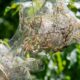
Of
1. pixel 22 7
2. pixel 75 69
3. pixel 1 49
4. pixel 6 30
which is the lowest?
pixel 6 30

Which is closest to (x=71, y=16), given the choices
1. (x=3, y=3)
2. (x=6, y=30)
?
(x=6, y=30)

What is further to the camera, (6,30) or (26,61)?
(6,30)

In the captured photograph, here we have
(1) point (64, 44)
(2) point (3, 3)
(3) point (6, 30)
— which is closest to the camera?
(1) point (64, 44)

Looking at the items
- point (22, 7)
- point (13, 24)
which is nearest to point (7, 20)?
point (13, 24)

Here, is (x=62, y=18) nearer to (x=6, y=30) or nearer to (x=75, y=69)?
(x=75, y=69)

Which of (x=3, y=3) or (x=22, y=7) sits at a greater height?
(x=22, y=7)

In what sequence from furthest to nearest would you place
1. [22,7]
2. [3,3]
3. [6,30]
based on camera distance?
1. [3,3]
2. [6,30]
3. [22,7]

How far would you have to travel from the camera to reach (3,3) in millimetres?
3383

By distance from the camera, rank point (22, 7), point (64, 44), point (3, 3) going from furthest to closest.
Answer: point (3, 3) → point (22, 7) → point (64, 44)

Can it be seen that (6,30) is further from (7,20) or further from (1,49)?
(1,49)

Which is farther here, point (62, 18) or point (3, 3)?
point (3, 3)

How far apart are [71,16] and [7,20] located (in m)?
1.74

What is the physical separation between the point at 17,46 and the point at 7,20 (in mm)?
1724

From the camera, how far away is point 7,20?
3139 millimetres
